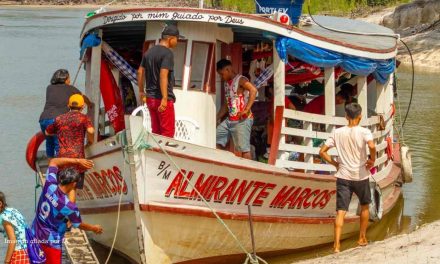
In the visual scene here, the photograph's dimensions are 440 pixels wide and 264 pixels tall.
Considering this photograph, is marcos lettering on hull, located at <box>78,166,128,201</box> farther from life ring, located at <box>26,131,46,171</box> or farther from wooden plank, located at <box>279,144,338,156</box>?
wooden plank, located at <box>279,144,338,156</box>

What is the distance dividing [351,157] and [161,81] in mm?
2257

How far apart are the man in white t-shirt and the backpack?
3.38 meters

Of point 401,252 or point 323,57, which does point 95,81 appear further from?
point 401,252

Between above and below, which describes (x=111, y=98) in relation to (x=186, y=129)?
above

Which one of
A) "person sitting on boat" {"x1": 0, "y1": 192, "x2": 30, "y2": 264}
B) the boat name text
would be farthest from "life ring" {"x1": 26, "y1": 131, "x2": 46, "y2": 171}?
"person sitting on boat" {"x1": 0, "y1": 192, "x2": 30, "y2": 264}

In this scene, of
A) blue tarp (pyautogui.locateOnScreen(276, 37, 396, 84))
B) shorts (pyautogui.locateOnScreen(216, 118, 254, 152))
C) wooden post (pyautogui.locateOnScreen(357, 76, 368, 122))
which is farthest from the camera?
wooden post (pyautogui.locateOnScreen(357, 76, 368, 122))

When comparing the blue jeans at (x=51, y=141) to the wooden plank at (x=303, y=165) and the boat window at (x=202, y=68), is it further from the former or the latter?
the wooden plank at (x=303, y=165)

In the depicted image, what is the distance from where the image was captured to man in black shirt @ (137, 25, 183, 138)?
982 cm

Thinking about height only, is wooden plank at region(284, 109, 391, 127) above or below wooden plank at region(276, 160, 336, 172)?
above

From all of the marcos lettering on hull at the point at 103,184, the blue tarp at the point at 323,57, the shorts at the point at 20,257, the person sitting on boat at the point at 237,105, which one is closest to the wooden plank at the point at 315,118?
the person sitting on boat at the point at 237,105

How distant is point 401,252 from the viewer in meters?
8.77

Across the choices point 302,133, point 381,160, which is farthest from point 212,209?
point 381,160

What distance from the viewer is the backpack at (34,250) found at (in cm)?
805

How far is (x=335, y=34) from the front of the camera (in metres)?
12.8
